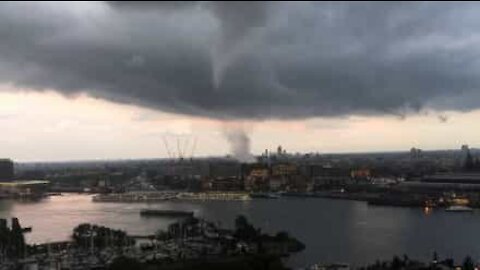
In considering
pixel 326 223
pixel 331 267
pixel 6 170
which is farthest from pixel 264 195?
pixel 331 267

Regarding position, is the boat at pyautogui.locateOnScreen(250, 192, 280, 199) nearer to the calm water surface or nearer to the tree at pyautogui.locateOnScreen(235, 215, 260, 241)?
the calm water surface

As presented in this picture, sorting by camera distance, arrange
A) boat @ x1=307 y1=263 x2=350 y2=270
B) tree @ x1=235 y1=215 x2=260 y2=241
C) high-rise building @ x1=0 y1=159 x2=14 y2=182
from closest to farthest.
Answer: boat @ x1=307 y1=263 x2=350 y2=270
tree @ x1=235 y1=215 x2=260 y2=241
high-rise building @ x1=0 y1=159 x2=14 y2=182

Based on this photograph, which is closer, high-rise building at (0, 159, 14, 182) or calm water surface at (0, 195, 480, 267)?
calm water surface at (0, 195, 480, 267)

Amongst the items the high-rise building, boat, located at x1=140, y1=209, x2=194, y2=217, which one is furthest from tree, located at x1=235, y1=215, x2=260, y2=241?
the high-rise building

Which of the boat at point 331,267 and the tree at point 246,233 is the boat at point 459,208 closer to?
the tree at point 246,233

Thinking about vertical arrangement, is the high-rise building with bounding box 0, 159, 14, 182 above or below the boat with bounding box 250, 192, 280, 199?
above

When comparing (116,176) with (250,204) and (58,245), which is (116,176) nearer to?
(250,204)

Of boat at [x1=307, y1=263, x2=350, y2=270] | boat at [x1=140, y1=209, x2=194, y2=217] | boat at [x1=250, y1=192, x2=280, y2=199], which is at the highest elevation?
boat at [x1=250, y1=192, x2=280, y2=199]

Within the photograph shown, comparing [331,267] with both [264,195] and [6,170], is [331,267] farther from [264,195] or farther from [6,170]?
[6,170]
